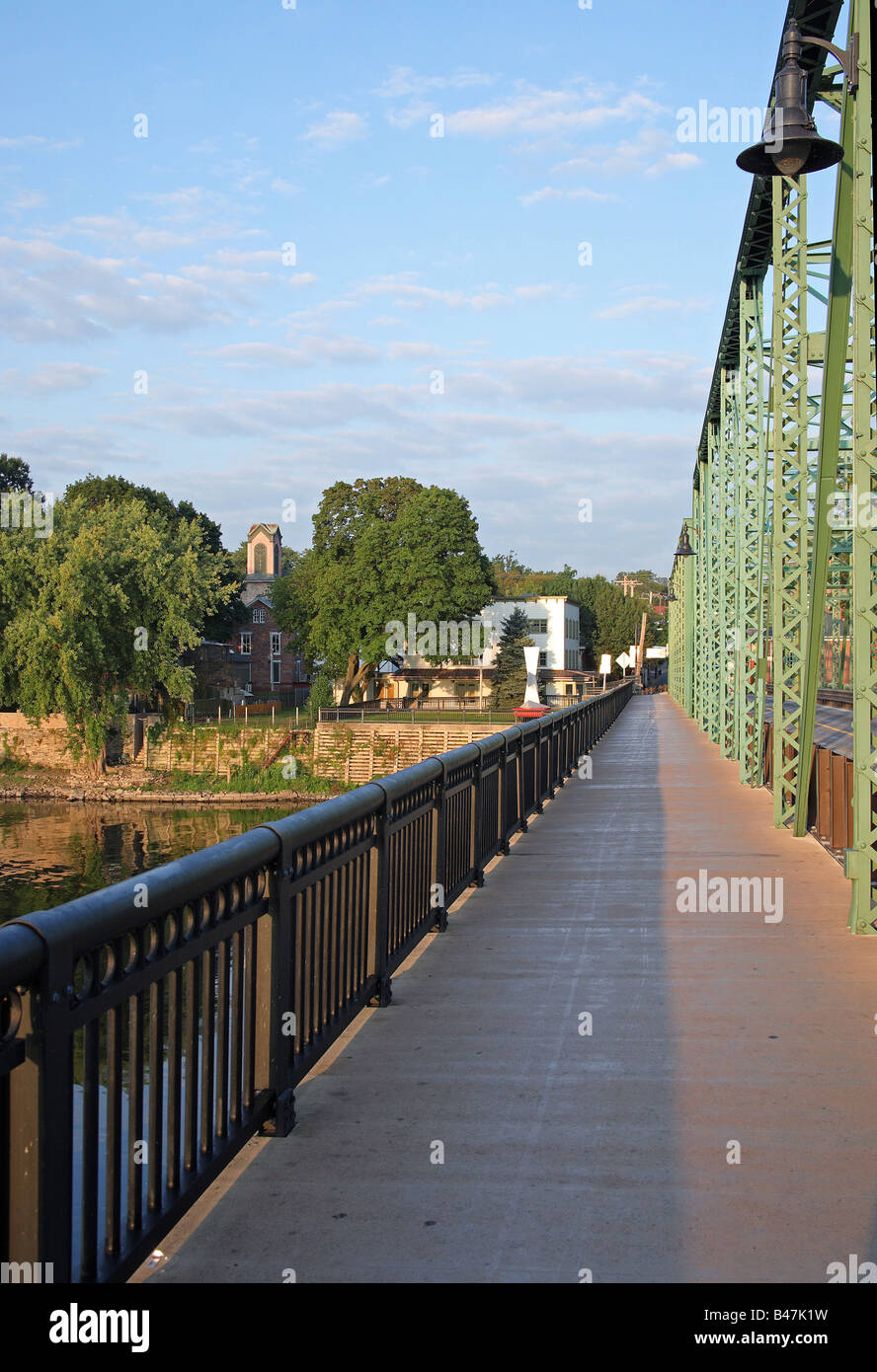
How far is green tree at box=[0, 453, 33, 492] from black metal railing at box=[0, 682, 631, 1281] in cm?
8602

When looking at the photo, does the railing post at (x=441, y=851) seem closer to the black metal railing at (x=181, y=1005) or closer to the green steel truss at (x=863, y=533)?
the black metal railing at (x=181, y=1005)

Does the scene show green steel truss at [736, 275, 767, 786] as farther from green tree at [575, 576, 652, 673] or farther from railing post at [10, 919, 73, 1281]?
green tree at [575, 576, 652, 673]

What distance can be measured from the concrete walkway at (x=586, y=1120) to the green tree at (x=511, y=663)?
66361 millimetres

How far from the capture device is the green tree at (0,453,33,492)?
284 feet

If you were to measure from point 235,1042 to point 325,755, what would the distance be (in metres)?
52.8

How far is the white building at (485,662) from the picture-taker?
79312mm

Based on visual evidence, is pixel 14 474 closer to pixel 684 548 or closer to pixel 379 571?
pixel 379 571

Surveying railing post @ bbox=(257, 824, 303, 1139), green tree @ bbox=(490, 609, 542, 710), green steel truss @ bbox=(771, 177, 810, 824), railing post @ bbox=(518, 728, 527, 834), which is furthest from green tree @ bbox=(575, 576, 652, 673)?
railing post @ bbox=(257, 824, 303, 1139)

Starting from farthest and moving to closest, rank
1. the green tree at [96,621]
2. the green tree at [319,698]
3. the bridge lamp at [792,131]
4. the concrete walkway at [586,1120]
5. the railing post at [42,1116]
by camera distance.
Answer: the green tree at [319,698]
the green tree at [96,621]
the bridge lamp at [792,131]
the concrete walkway at [586,1120]
the railing post at [42,1116]

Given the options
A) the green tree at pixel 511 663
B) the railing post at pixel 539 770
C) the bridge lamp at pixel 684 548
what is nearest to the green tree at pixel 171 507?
the green tree at pixel 511 663

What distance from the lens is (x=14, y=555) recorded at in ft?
160

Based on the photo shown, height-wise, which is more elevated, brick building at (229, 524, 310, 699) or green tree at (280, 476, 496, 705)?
green tree at (280, 476, 496, 705)

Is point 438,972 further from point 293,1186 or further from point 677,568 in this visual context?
point 677,568
